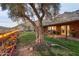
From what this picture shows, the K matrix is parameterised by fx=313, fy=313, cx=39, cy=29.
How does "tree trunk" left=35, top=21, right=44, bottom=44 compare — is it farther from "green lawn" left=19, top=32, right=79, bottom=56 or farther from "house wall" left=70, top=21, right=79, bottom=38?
"house wall" left=70, top=21, right=79, bottom=38

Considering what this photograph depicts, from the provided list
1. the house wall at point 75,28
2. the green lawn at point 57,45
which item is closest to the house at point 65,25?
the house wall at point 75,28

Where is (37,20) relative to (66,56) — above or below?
above

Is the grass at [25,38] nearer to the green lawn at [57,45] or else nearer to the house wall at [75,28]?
the green lawn at [57,45]

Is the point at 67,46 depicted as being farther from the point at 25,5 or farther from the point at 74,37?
the point at 25,5

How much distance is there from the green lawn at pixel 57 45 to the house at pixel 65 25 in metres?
0.12

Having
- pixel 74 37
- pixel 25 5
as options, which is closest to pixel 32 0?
pixel 25 5

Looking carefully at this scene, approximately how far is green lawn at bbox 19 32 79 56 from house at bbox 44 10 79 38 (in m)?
0.12

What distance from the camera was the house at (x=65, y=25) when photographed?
15.1ft

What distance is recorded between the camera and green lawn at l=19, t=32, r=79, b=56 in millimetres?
4621

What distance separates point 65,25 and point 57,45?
0.32m

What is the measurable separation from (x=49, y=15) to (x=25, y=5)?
1.27ft

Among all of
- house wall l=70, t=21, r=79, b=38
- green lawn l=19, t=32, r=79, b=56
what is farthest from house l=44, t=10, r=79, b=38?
green lawn l=19, t=32, r=79, b=56

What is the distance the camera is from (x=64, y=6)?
4625mm

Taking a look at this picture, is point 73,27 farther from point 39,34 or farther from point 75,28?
point 39,34
